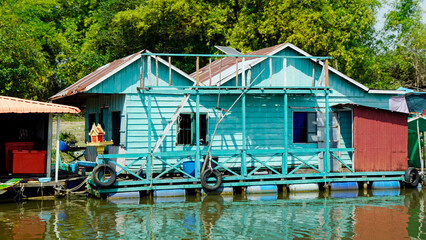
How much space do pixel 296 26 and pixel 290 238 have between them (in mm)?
19942

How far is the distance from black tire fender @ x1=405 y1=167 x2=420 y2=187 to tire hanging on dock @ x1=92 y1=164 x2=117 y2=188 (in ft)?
36.5

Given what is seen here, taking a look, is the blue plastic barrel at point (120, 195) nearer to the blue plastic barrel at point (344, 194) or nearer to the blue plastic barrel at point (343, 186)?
the blue plastic barrel at point (344, 194)

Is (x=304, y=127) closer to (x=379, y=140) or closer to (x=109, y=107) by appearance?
(x=379, y=140)

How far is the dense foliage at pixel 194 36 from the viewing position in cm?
2829

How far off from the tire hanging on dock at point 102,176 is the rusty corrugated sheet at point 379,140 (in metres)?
9.31

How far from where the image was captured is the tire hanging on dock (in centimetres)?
1694

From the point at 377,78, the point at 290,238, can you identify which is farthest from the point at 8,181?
the point at 377,78

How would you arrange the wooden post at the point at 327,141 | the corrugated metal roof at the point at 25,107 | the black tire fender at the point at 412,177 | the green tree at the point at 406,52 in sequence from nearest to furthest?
the corrugated metal roof at the point at 25,107 < the wooden post at the point at 327,141 < the black tire fender at the point at 412,177 < the green tree at the point at 406,52

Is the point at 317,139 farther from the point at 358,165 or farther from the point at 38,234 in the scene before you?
the point at 38,234

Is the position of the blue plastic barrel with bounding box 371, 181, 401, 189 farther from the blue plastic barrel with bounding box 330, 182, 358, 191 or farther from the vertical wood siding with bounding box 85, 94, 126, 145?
the vertical wood siding with bounding box 85, 94, 126, 145

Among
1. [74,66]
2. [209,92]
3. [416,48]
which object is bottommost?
[209,92]

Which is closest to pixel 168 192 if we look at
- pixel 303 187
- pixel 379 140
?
pixel 303 187

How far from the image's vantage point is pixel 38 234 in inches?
488

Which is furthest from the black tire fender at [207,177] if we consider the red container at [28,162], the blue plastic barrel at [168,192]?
the red container at [28,162]
